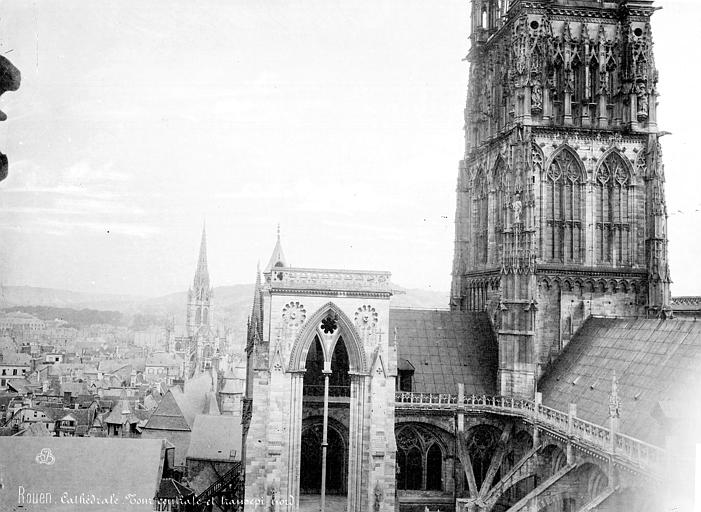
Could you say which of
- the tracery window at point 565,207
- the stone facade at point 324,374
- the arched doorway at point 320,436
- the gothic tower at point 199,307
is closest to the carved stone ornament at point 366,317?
the stone facade at point 324,374

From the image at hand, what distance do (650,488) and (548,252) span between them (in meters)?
17.1

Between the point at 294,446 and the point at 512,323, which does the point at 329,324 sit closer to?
the point at 294,446

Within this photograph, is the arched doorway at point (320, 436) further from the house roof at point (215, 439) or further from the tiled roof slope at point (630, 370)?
the house roof at point (215, 439)

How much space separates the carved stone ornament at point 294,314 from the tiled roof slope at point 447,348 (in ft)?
26.4

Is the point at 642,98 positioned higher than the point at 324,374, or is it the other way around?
the point at 642,98

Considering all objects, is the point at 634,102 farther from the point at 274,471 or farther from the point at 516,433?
the point at 274,471

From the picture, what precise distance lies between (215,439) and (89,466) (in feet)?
66.1

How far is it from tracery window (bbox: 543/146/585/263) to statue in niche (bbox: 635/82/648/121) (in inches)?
153

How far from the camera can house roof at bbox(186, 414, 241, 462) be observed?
5338cm

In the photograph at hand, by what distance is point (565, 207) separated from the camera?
1454 inches

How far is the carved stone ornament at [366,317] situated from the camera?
29.3 m

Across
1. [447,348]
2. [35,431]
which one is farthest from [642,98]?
[35,431]

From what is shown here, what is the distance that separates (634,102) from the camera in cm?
3666

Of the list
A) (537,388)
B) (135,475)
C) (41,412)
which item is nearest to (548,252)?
(537,388)
